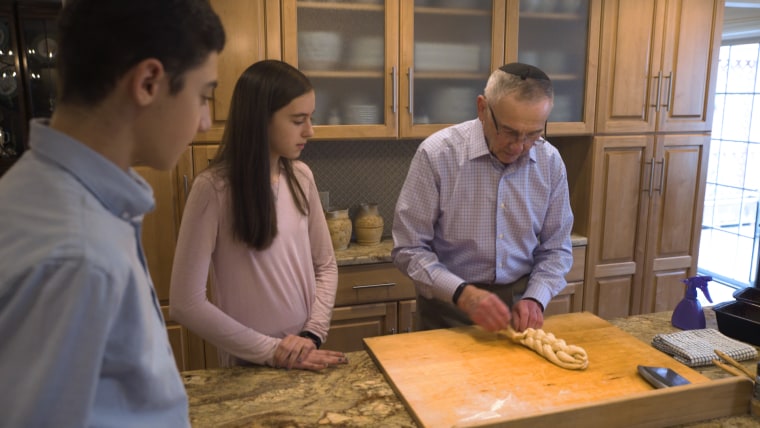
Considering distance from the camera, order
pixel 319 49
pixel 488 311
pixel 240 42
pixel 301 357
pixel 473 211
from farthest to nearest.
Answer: pixel 319 49
pixel 240 42
pixel 473 211
pixel 488 311
pixel 301 357

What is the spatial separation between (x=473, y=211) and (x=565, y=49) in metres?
1.49

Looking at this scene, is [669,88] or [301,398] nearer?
[301,398]

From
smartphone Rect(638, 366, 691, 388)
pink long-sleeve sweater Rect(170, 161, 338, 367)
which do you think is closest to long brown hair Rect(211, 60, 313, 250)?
pink long-sleeve sweater Rect(170, 161, 338, 367)

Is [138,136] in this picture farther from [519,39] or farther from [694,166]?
[694,166]

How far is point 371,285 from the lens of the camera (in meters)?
2.51

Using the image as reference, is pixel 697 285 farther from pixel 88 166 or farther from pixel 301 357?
pixel 88 166

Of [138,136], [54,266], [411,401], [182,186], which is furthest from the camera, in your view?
[182,186]

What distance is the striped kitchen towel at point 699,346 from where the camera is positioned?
1314 millimetres

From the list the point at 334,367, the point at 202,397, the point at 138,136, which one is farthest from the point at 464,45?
the point at 138,136

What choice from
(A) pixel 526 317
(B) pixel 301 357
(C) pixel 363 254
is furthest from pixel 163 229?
(A) pixel 526 317

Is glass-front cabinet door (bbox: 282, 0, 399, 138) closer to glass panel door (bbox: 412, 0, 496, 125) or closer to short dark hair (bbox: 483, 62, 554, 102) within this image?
glass panel door (bbox: 412, 0, 496, 125)

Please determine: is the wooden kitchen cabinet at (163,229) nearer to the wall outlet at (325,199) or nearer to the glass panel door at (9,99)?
the wall outlet at (325,199)

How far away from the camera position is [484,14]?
2.62 meters

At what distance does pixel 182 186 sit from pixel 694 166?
256 centimetres
